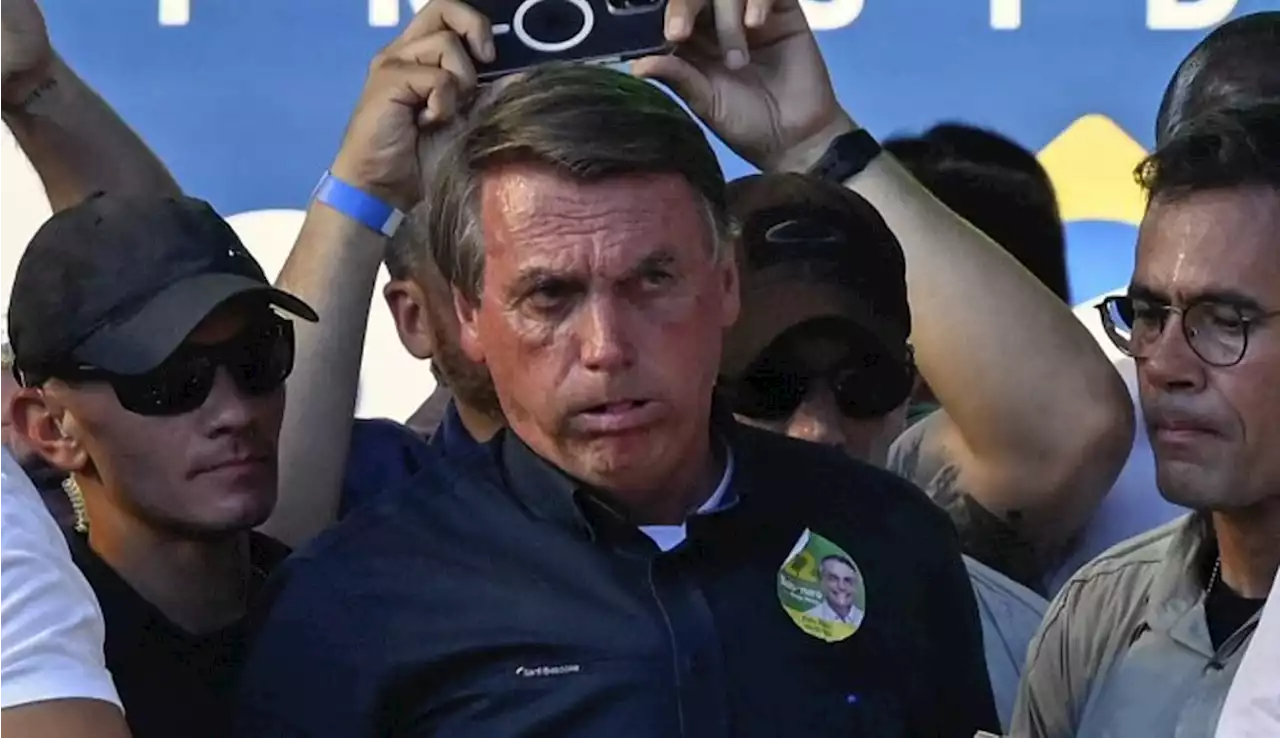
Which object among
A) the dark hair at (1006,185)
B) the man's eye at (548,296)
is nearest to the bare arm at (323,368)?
the man's eye at (548,296)

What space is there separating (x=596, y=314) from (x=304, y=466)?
19.3 inches

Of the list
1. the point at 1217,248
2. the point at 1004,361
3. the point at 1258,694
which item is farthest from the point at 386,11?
the point at 1258,694

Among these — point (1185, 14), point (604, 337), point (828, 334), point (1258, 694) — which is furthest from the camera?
point (1185, 14)

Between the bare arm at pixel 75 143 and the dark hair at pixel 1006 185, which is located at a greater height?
the bare arm at pixel 75 143

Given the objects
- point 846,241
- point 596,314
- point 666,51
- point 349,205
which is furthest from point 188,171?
point 596,314

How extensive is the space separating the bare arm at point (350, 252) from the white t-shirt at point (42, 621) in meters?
0.44

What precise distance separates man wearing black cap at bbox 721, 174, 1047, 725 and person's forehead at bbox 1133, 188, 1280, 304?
311 mm

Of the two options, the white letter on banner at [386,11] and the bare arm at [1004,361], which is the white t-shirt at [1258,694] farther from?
the white letter on banner at [386,11]

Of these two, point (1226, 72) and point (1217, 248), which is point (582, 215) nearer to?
point (1217, 248)

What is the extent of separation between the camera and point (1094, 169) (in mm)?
2172

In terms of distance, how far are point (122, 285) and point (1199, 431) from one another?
831 mm

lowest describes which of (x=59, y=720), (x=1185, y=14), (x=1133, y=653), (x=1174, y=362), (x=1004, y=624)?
(x=1004, y=624)

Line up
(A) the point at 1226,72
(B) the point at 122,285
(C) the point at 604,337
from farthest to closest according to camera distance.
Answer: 1. (A) the point at 1226,72
2. (B) the point at 122,285
3. (C) the point at 604,337

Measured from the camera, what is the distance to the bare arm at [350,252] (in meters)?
1.70
